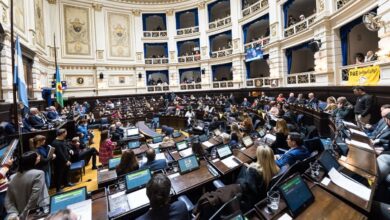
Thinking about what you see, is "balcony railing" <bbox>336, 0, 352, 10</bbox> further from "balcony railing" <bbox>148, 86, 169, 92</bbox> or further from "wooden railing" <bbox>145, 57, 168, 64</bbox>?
"wooden railing" <bbox>145, 57, 168, 64</bbox>

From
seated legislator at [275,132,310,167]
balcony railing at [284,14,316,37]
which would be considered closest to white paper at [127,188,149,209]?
seated legislator at [275,132,310,167]

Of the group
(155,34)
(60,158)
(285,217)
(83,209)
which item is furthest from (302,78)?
(155,34)

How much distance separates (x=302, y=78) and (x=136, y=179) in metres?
11.3

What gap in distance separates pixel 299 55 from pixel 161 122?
10.6 m

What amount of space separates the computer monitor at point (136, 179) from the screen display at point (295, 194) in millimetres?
1936

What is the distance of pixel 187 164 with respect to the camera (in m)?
3.82

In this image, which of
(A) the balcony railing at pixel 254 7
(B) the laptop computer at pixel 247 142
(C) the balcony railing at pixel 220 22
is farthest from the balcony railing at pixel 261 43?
(B) the laptop computer at pixel 247 142

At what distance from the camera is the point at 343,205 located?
2164 millimetres

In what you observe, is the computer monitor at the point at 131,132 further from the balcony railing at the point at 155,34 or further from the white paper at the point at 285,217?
the balcony railing at the point at 155,34

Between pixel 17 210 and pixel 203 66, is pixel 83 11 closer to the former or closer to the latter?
pixel 203 66

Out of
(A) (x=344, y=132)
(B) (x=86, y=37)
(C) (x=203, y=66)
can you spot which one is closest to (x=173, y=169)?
(A) (x=344, y=132)

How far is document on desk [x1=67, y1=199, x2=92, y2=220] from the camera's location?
2.36m

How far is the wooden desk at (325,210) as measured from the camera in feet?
6.64

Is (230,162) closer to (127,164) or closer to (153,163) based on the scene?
(153,163)
